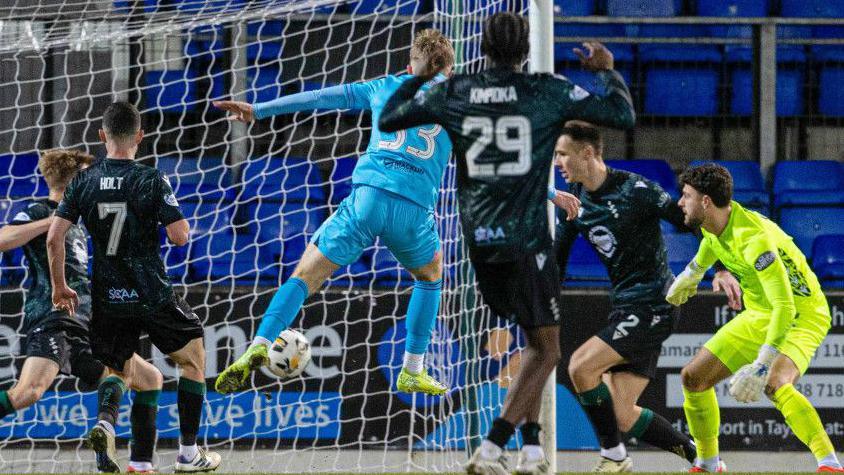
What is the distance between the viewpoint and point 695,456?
7.24 meters

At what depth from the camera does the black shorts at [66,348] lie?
7160 mm

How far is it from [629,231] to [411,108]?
1930 millimetres

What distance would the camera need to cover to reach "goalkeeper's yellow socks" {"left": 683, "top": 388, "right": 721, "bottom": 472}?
7160 millimetres

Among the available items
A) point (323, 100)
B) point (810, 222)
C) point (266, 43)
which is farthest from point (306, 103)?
point (810, 222)

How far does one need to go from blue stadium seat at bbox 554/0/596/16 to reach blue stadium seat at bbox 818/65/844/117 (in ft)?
6.90

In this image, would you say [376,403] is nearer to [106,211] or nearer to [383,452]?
[383,452]

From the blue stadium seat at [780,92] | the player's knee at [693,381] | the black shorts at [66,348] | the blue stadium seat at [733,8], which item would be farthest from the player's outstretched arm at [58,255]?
the blue stadium seat at [733,8]

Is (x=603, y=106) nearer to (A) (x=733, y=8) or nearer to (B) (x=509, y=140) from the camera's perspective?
(B) (x=509, y=140)

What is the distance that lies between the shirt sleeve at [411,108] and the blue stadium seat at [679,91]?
6112 mm

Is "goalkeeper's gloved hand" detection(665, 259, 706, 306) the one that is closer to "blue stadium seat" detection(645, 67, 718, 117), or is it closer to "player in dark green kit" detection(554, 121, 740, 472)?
"player in dark green kit" detection(554, 121, 740, 472)

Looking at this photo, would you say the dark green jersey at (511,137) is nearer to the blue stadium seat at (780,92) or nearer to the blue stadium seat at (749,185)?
the blue stadium seat at (749,185)

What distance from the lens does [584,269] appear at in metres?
9.47

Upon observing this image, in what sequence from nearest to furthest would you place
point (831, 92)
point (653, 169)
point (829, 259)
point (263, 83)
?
1. point (829, 259)
2. point (653, 169)
3. point (263, 83)
4. point (831, 92)

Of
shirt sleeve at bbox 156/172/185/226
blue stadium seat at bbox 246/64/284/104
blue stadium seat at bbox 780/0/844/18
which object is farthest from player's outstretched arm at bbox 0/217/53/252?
blue stadium seat at bbox 780/0/844/18
